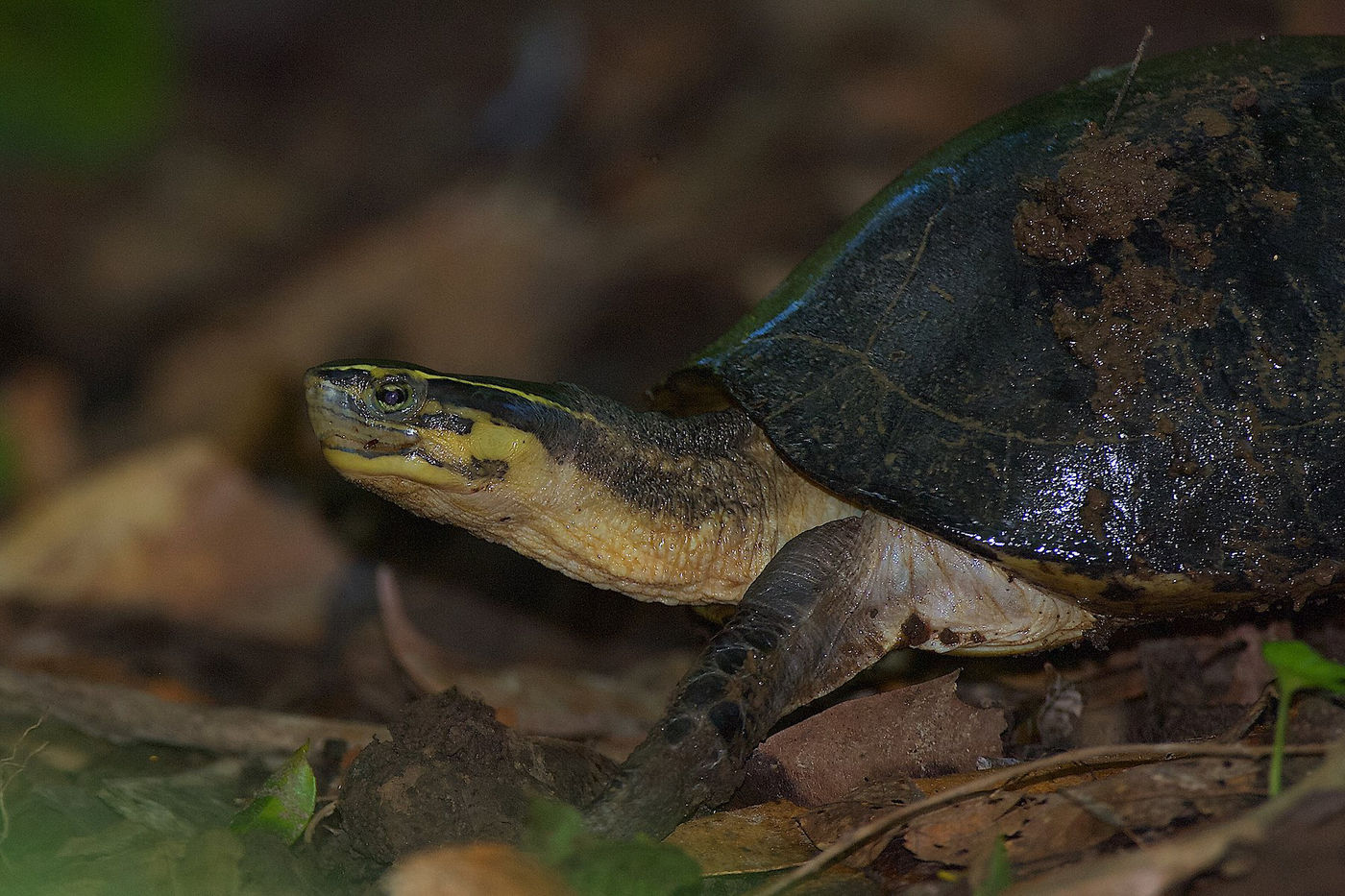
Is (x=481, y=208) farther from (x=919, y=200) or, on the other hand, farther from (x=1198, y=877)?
(x=1198, y=877)

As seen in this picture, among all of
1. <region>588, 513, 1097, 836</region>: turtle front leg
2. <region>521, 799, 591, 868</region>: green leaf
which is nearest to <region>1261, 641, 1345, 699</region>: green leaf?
<region>588, 513, 1097, 836</region>: turtle front leg

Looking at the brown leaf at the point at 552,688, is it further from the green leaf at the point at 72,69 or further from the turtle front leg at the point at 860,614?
the green leaf at the point at 72,69

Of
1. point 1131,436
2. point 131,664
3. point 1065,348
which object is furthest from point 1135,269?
point 131,664

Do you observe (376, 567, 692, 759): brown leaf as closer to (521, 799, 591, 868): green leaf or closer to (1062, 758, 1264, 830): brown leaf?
(521, 799, 591, 868): green leaf

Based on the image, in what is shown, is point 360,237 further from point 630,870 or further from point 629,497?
point 630,870

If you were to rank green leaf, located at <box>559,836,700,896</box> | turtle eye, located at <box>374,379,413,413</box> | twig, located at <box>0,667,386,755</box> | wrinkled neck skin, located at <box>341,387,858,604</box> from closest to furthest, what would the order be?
green leaf, located at <box>559,836,700,896</box>
turtle eye, located at <box>374,379,413,413</box>
wrinkled neck skin, located at <box>341,387,858,604</box>
twig, located at <box>0,667,386,755</box>

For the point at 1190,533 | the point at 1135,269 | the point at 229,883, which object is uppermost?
the point at 1135,269

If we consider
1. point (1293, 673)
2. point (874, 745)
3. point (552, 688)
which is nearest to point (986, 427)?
point (874, 745)
